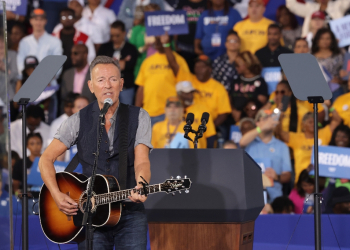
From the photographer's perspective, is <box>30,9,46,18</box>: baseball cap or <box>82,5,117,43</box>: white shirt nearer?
<box>82,5,117,43</box>: white shirt

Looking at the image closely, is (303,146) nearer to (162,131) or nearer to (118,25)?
(162,131)

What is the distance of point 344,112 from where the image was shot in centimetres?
Result: 655

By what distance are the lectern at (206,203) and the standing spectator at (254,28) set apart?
3.82 metres

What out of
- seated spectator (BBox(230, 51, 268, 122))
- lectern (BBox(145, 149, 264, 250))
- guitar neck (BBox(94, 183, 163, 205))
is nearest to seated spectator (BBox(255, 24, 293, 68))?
seated spectator (BBox(230, 51, 268, 122))

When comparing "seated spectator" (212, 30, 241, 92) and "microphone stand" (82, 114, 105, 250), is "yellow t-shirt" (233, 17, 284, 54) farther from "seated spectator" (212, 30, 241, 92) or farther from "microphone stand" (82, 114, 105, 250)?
"microphone stand" (82, 114, 105, 250)

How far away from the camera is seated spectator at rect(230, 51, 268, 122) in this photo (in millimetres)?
6949

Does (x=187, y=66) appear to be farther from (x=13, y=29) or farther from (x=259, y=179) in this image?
(x=259, y=179)

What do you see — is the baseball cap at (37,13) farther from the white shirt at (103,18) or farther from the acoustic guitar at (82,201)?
the acoustic guitar at (82,201)

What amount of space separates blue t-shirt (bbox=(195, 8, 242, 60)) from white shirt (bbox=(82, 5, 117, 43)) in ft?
4.66

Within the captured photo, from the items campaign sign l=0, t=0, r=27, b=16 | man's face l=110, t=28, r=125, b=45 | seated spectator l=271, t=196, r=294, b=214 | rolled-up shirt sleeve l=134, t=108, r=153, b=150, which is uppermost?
campaign sign l=0, t=0, r=27, b=16

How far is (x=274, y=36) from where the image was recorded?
699 centimetres

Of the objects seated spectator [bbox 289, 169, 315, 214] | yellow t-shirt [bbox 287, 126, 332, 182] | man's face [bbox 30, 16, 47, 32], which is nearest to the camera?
seated spectator [bbox 289, 169, 315, 214]

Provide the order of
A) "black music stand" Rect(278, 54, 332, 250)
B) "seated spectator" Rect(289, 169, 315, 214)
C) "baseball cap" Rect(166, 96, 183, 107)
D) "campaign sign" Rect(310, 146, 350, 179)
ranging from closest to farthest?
"black music stand" Rect(278, 54, 332, 250) → "campaign sign" Rect(310, 146, 350, 179) → "seated spectator" Rect(289, 169, 315, 214) → "baseball cap" Rect(166, 96, 183, 107)

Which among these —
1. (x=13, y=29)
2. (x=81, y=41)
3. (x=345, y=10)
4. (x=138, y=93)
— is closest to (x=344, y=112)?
(x=345, y=10)
